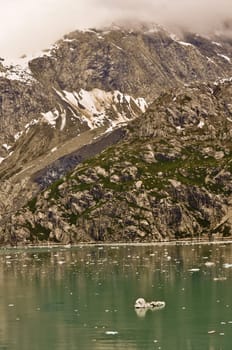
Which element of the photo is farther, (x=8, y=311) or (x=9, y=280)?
(x=9, y=280)

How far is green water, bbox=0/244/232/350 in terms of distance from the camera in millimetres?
70244

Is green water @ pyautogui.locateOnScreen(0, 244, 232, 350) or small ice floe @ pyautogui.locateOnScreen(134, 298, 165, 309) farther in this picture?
small ice floe @ pyautogui.locateOnScreen(134, 298, 165, 309)

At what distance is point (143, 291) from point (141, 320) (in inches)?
1008

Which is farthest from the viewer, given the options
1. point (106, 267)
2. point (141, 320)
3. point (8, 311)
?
point (106, 267)

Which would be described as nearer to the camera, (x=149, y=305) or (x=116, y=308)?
(x=149, y=305)

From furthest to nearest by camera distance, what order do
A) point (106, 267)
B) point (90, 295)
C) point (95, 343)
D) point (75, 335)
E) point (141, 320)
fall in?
point (106, 267), point (90, 295), point (141, 320), point (75, 335), point (95, 343)

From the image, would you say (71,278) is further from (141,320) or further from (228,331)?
(228,331)

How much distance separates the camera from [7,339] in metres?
73.1

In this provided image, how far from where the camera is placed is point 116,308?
91.2 m

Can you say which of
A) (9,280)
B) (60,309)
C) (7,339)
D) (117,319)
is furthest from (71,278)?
(7,339)

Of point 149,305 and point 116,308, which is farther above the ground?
point 149,305

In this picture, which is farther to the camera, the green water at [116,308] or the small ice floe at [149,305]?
the small ice floe at [149,305]

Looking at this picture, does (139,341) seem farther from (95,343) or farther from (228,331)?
(228,331)

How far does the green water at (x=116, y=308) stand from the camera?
2766 inches
